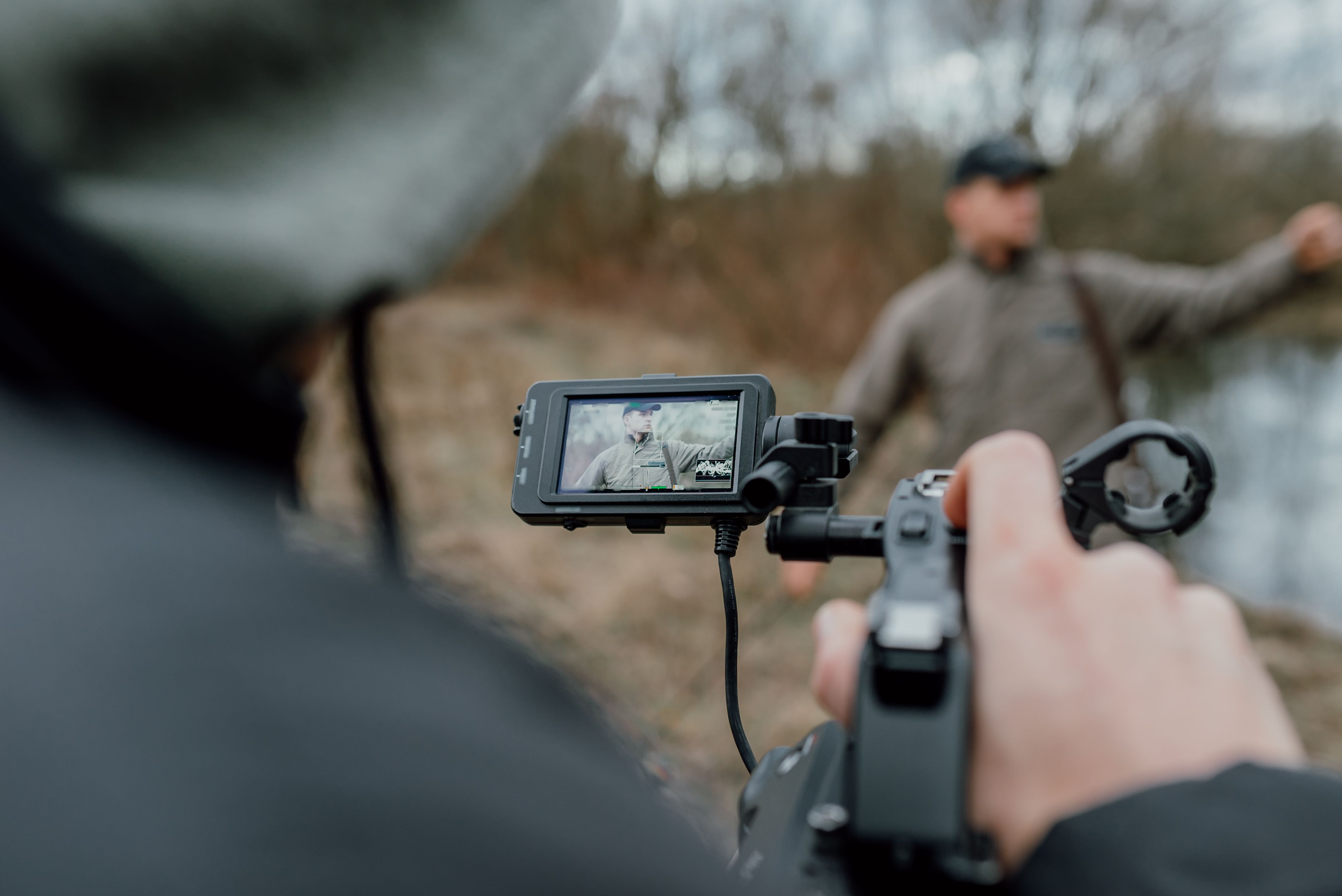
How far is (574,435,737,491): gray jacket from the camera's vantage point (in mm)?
930

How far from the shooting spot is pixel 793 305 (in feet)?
38.3

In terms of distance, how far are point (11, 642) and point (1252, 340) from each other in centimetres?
1360

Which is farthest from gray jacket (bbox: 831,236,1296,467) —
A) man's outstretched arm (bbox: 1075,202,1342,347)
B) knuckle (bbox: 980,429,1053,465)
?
knuckle (bbox: 980,429,1053,465)

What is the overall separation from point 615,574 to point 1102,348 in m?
3.45

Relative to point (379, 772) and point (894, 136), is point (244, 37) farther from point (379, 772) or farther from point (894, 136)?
point (894, 136)

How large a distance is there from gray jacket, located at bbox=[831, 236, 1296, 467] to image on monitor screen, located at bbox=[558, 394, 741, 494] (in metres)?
2.00

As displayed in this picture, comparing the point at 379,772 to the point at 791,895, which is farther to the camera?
the point at 791,895

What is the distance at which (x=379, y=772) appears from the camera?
32 cm

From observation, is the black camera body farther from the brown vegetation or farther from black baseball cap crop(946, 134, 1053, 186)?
the brown vegetation

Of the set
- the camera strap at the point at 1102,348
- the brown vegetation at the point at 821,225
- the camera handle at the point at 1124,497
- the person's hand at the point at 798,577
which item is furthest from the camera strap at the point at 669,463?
the brown vegetation at the point at 821,225

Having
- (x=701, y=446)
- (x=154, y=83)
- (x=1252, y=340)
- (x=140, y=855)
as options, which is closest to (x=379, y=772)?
(x=140, y=855)

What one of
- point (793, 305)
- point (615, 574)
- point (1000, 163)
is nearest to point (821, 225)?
point (793, 305)

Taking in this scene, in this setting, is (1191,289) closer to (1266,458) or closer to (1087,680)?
(1087,680)

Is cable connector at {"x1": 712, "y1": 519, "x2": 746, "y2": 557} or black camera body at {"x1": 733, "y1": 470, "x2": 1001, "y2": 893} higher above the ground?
cable connector at {"x1": 712, "y1": 519, "x2": 746, "y2": 557}
